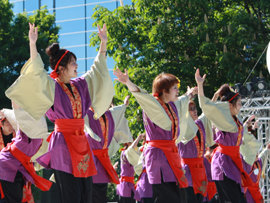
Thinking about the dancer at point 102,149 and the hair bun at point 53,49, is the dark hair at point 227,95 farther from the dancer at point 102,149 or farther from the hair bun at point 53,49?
the hair bun at point 53,49

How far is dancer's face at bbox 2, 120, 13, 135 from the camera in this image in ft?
15.3

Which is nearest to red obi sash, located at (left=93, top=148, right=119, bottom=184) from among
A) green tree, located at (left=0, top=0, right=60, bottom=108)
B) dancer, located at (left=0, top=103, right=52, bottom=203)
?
dancer, located at (left=0, top=103, right=52, bottom=203)

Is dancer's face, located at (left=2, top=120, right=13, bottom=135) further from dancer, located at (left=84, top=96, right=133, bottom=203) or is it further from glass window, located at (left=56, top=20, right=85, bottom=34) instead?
glass window, located at (left=56, top=20, right=85, bottom=34)

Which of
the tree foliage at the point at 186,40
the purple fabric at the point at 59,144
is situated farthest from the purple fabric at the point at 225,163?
the tree foliage at the point at 186,40

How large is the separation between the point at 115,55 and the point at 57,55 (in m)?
6.32

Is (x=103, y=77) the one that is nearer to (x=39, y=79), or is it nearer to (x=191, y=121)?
(x=39, y=79)

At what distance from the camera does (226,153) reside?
4781 millimetres

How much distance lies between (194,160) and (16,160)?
2074mm

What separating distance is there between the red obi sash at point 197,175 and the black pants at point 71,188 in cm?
217

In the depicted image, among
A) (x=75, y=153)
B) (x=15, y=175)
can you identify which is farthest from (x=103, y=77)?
(x=15, y=175)

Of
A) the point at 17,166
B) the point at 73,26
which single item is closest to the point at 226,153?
the point at 17,166

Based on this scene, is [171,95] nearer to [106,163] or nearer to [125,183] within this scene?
[106,163]

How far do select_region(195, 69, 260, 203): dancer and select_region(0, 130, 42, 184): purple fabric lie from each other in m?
1.87

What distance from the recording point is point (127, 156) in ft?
24.1
